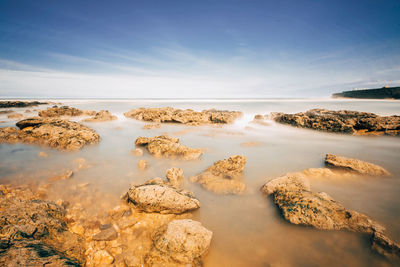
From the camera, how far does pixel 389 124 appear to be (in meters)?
8.93

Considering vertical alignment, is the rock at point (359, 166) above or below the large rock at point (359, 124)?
below

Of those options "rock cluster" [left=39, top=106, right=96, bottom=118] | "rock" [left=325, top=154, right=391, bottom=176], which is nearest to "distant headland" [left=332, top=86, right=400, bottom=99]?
"rock" [left=325, top=154, right=391, bottom=176]

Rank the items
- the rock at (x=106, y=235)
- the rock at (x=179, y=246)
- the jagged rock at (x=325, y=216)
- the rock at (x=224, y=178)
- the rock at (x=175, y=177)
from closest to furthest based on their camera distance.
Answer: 1. the rock at (x=179, y=246)
2. the jagged rock at (x=325, y=216)
3. the rock at (x=106, y=235)
4. the rock at (x=224, y=178)
5. the rock at (x=175, y=177)

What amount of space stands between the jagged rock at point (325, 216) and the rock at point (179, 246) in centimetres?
158

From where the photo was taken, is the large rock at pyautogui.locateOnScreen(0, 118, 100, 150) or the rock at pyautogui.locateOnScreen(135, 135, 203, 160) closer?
the rock at pyautogui.locateOnScreen(135, 135, 203, 160)

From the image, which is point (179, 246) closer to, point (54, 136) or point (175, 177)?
point (175, 177)

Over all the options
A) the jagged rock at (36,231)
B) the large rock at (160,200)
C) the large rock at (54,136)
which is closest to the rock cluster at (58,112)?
the large rock at (54,136)

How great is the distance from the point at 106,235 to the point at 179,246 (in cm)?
119

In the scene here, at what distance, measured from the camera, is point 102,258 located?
7.27 feet

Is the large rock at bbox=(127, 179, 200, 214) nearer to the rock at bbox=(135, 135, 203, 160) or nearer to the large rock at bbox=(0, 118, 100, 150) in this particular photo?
the rock at bbox=(135, 135, 203, 160)

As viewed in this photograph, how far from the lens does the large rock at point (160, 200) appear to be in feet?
9.58

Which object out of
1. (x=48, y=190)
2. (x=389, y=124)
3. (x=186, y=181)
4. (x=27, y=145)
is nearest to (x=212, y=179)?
(x=186, y=181)

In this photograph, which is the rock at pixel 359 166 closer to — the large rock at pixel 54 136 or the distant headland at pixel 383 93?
the large rock at pixel 54 136

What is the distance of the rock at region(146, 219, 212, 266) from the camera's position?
2.16m
